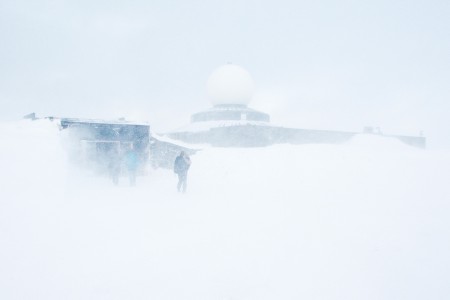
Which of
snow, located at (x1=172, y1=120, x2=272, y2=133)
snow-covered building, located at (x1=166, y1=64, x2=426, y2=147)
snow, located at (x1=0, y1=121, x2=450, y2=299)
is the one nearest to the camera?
snow, located at (x1=0, y1=121, x2=450, y2=299)

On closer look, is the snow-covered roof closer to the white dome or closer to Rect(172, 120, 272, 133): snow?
Rect(172, 120, 272, 133): snow

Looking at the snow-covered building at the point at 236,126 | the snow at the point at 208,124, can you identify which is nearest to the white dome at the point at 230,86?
the snow-covered building at the point at 236,126

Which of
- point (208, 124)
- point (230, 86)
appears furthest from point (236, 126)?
point (230, 86)

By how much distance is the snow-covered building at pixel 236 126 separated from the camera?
2922 cm

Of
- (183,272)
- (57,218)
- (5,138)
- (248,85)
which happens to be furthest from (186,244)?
(248,85)

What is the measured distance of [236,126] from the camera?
2897cm

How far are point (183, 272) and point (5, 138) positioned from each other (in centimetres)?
1047

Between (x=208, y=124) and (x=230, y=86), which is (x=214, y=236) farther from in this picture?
(x=230, y=86)

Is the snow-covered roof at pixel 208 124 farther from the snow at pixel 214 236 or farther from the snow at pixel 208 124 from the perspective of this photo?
the snow at pixel 214 236

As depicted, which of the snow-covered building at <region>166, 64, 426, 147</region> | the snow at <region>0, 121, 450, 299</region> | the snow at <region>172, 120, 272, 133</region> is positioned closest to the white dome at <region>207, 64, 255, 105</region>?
the snow-covered building at <region>166, 64, 426, 147</region>

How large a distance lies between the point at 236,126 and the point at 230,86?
23.2ft

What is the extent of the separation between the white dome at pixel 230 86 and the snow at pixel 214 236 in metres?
21.1

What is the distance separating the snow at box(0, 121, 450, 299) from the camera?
5.91m

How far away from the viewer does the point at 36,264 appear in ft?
20.5
